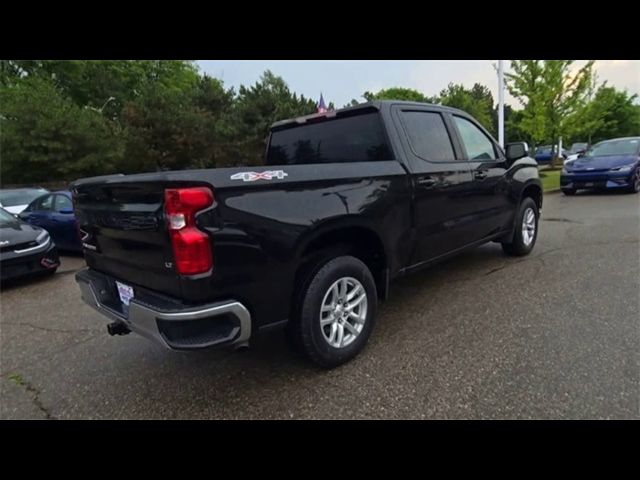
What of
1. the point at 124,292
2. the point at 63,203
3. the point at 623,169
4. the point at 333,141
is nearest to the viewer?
the point at 124,292

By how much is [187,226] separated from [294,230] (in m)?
0.67

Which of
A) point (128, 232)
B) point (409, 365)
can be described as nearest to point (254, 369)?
point (409, 365)

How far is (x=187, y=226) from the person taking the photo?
83.0 inches

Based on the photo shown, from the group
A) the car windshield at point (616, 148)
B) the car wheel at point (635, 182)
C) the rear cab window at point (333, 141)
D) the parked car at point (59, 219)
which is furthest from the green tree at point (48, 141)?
the car wheel at point (635, 182)

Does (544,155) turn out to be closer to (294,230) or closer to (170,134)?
(170,134)

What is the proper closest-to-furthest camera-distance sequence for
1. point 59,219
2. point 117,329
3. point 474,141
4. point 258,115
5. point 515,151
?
1. point 117,329
2. point 474,141
3. point 515,151
4. point 59,219
5. point 258,115

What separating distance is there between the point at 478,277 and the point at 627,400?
94.1 inches

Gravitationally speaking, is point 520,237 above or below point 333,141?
below

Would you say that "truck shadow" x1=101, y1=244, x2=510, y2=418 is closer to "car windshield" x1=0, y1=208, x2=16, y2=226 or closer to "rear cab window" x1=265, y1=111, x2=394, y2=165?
"rear cab window" x1=265, y1=111, x2=394, y2=165

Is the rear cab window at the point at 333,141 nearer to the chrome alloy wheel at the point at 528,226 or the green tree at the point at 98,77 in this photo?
the chrome alloy wheel at the point at 528,226

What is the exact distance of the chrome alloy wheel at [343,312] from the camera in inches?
110

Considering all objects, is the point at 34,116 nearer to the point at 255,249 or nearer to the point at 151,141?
the point at 151,141

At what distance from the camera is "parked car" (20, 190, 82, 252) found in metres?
7.11
